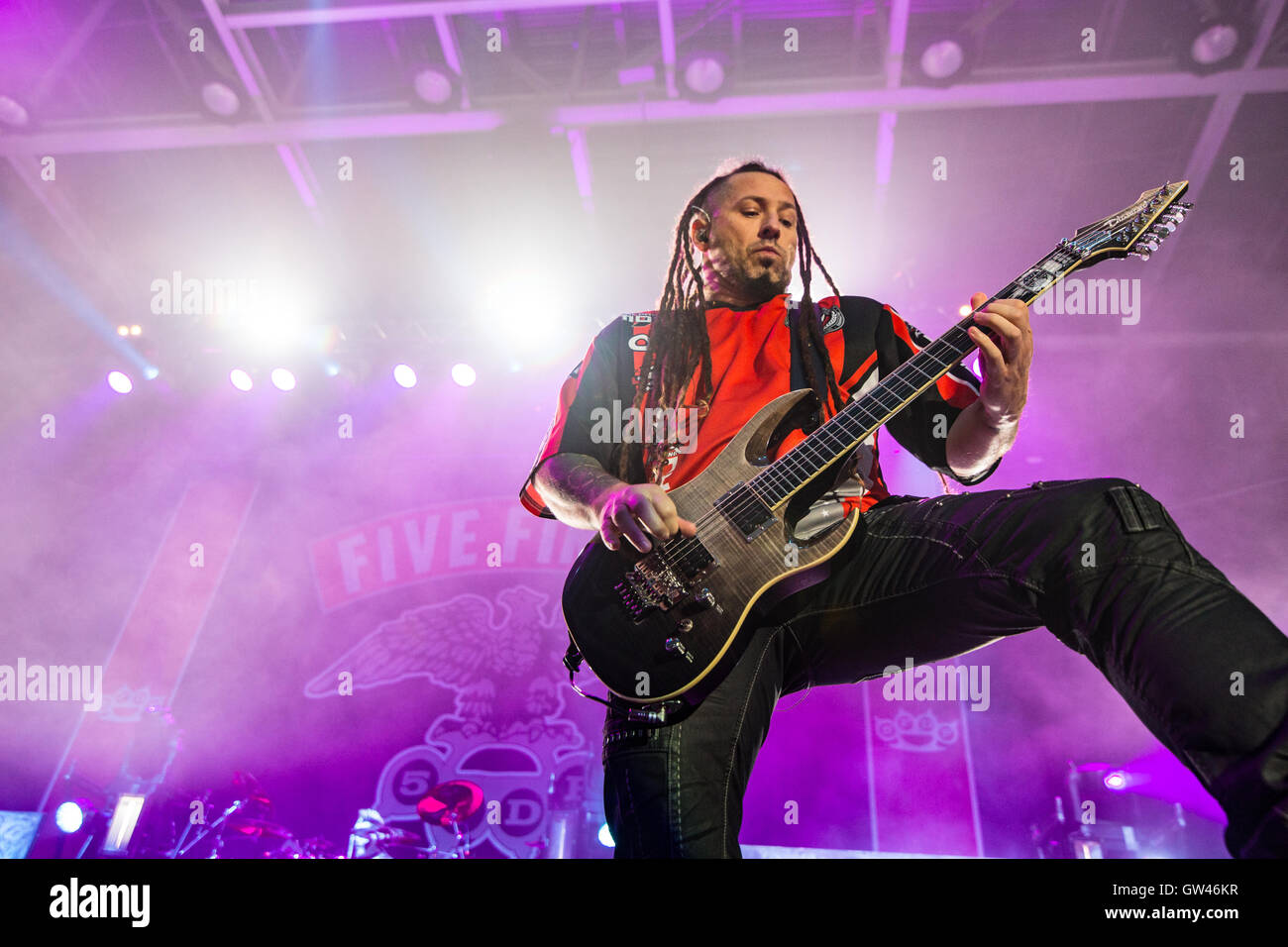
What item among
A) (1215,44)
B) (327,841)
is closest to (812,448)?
(1215,44)

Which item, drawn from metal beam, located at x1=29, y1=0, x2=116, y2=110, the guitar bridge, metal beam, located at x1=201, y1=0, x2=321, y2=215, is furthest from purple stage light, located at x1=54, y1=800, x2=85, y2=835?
the guitar bridge

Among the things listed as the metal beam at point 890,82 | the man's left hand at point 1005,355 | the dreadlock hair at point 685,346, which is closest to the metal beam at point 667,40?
the metal beam at point 890,82

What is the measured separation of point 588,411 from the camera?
2209mm

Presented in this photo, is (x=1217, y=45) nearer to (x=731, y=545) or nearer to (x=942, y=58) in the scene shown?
(x=942, y=58)

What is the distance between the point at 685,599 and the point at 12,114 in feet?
21.3

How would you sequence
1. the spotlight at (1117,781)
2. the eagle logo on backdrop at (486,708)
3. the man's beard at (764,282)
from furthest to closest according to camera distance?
the eagle logo on backdrop at (486,708) < the spotlight at (1117,781) < the man's beard at (764,282)

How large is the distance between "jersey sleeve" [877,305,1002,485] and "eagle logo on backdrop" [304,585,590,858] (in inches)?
159

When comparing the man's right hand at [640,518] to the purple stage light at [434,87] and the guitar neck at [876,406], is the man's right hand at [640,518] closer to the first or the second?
the guitar neck at [876,406]

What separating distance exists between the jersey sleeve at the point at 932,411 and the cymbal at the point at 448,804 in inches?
157

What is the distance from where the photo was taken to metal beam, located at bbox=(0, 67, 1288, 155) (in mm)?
4730

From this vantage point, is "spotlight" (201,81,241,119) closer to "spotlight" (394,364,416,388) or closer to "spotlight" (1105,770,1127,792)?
"spotlight" (394,364,416,388)

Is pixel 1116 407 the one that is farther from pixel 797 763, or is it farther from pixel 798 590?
pixel 798 590

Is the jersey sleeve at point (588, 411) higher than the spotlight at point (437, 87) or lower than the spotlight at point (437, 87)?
lower

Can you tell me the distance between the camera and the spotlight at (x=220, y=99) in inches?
205
